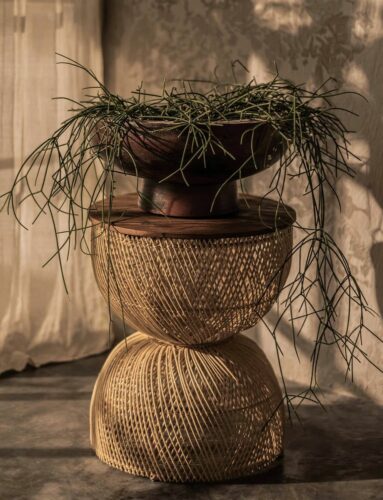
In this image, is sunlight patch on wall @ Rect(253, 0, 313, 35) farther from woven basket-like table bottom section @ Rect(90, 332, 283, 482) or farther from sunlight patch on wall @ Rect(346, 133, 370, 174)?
woven basket-like table bottom section @ Rect(90, 332, 283, 482)

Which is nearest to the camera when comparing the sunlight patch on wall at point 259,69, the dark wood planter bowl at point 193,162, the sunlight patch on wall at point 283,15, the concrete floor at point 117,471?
the dark wood planter bowl at point 193,162

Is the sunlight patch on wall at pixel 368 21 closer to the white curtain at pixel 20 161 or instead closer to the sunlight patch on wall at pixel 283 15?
the sunlight patch on wall at pixel 283 15

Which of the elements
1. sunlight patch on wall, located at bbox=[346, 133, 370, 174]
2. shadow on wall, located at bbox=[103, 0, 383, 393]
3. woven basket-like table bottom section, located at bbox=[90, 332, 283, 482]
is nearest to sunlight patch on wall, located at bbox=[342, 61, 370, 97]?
shadow on wall, located at bbox=[103, 0, 383, 393]

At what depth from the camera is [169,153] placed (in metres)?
2.15

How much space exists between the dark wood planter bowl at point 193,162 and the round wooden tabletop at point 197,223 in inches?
1.4

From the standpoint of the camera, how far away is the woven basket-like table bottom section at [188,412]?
2361 mm

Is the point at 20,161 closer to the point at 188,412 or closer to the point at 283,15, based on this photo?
the point at 283,15

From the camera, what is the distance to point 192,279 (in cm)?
222

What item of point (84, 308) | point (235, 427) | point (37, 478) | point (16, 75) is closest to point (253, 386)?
point (235, 427)

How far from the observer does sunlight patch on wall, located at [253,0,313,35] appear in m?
2.81

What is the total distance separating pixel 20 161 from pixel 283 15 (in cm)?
94

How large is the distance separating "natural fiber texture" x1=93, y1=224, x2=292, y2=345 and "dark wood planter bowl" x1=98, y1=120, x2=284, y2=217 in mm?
117

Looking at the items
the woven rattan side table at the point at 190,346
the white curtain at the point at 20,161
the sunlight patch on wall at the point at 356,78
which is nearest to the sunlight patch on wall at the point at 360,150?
the sunlight patch on wall at the point at 356,78

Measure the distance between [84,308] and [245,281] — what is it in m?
1.13
